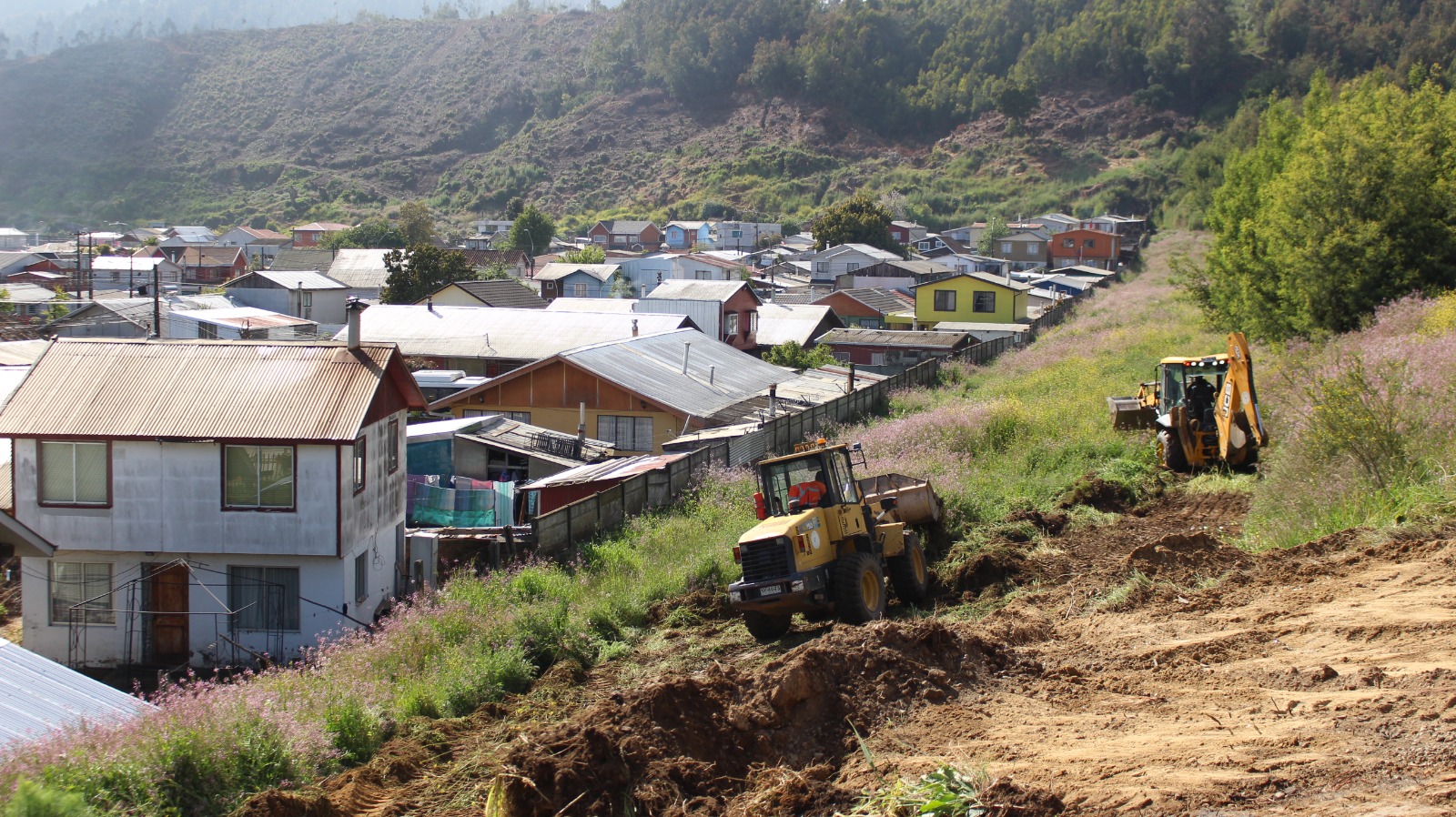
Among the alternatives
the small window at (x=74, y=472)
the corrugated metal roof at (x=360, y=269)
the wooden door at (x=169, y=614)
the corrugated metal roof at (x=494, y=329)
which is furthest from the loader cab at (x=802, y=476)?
the corrugated metal roof at (x=360, y=269)

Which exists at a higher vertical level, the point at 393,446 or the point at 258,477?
the point at 393,446

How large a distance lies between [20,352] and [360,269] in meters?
41.6

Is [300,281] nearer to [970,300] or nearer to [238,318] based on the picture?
[238,318]

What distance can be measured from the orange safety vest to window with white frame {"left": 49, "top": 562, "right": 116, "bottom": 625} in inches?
403

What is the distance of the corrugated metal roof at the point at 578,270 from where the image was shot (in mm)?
66062

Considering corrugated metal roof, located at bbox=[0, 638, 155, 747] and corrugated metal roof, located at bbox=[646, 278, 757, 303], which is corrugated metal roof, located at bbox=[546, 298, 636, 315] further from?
corrugated metal roof, located at bbox=[0, 638, 155, 747]

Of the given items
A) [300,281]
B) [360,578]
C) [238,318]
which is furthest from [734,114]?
[360,578]

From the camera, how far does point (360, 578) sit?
18.1 m

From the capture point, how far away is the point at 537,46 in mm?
199500

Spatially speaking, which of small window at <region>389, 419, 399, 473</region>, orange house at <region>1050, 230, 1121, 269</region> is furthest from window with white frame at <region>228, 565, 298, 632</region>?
orange house at <region>1050, 230, 1121, 269</region>

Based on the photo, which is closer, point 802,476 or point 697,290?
point 802,476

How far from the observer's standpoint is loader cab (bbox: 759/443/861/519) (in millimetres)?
14164

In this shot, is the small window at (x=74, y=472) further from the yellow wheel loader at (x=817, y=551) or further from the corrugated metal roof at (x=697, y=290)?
the corrugated metal roof at (x=697, y=290)

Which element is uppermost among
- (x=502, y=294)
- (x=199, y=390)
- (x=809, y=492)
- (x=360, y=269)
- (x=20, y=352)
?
(x=360, y=269)
